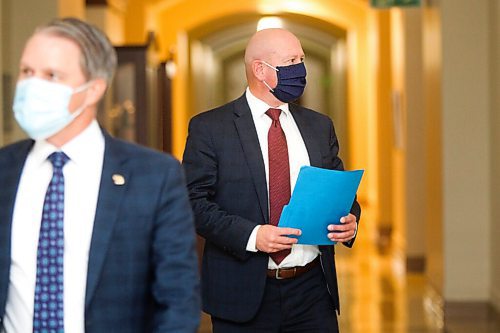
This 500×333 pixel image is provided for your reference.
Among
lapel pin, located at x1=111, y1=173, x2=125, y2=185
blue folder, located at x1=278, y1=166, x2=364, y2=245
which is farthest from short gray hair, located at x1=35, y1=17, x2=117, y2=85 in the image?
blue folder, located at x1=278, y1=166, x2=364, y2=245

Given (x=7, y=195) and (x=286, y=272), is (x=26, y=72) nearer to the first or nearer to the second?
(x=7, y=195)

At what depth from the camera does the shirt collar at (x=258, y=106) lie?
4.77m

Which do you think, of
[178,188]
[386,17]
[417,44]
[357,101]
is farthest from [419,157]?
[178,188]

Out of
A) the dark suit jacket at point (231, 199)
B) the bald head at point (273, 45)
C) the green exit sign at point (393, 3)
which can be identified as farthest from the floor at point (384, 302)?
the bald head at point (273, 45)

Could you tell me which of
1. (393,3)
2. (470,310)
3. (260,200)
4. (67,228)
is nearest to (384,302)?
(470,310)

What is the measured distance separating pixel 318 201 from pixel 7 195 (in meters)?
1.67

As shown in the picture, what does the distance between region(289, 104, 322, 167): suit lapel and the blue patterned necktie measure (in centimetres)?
180

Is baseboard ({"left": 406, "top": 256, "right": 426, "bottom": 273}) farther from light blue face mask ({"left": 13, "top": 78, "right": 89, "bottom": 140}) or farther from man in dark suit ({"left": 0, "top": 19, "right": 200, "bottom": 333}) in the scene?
light blue face mask ({"left": 13, "top": 78, "right": 89, "bottom": 140})

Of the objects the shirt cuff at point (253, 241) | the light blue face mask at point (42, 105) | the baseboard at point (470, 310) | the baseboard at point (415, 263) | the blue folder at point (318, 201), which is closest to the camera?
the light blue face mask at point (42, 105)

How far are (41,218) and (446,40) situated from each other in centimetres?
719

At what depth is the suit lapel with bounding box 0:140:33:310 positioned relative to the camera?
304cm

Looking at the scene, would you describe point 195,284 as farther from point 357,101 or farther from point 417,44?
point 357,101

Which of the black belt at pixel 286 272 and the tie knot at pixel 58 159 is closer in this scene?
the tie knot at pixel 58 159

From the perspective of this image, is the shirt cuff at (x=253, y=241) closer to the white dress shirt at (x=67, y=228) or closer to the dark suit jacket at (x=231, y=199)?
the dark suit jacket at (x=231, y=199)
